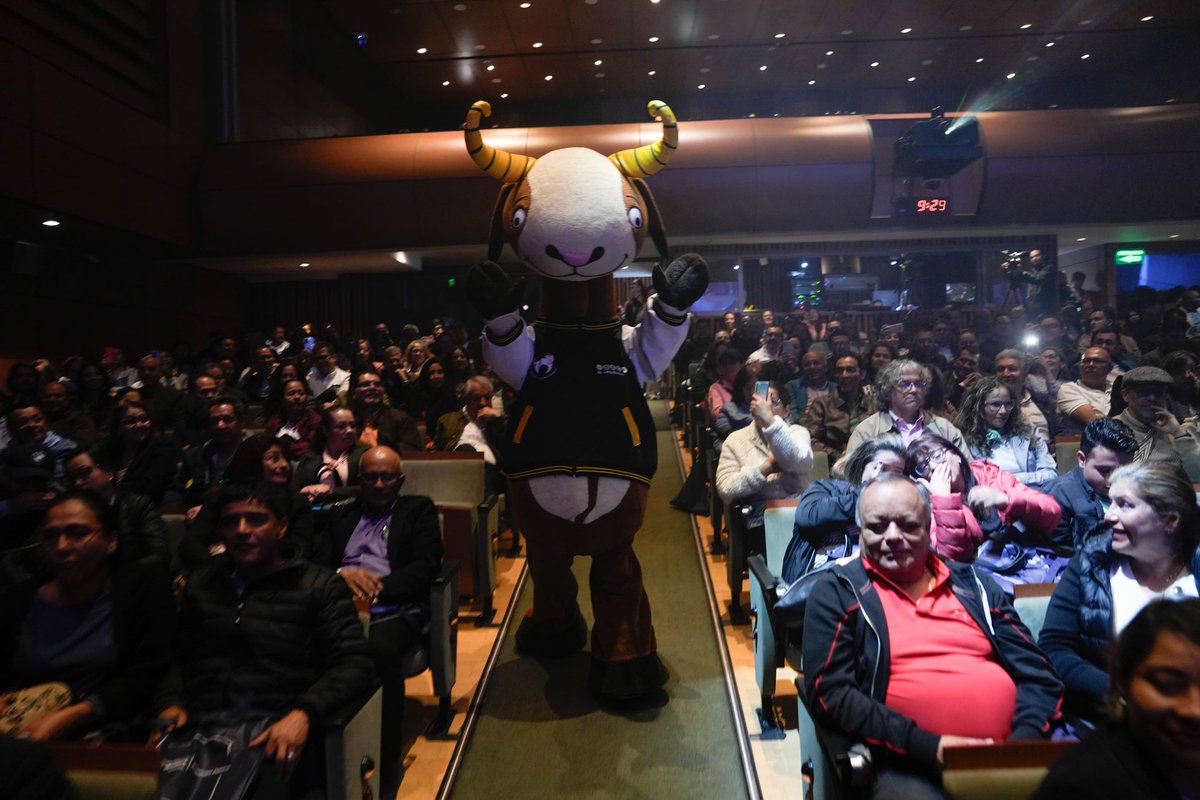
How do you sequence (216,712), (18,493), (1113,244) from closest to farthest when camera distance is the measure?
(216,712)
(18,493)
(1113,244)

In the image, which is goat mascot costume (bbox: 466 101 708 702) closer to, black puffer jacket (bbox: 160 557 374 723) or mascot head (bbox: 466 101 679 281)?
mascot head (bbox: 466 101 679 281)

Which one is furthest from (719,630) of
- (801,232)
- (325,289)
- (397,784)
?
(325,289)

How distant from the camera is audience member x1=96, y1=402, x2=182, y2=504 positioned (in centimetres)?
354

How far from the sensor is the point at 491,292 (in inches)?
90.5

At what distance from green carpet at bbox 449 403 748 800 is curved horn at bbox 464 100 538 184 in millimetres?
1809

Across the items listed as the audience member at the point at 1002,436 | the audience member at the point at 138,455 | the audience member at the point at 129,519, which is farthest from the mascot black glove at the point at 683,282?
the audience member at the point at 138,455

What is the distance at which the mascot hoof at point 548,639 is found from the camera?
2889 mm

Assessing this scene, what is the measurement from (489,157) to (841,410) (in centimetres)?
260

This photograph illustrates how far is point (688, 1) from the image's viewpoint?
791cm

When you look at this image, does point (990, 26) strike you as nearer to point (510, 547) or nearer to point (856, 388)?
point (856, 388)

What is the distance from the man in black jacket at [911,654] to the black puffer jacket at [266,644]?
1120mm

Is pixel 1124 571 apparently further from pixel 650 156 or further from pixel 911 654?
pixel 650 156

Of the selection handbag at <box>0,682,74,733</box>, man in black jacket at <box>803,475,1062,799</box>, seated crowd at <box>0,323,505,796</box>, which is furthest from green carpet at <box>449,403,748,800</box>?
handbag at <box>0,682,74,733</box>

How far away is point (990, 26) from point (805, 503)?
8.71m
